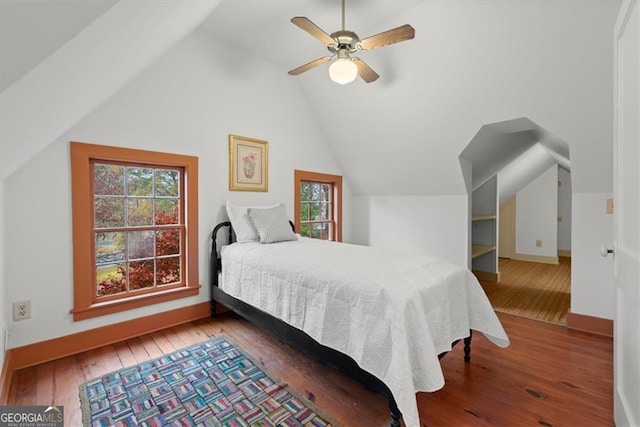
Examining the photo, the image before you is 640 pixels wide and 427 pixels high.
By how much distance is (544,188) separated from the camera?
231 inches

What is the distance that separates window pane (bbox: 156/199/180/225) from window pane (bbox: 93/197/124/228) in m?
0.30

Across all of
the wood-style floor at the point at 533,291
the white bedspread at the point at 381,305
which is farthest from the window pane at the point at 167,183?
the wood-style floor at the point at 533,291

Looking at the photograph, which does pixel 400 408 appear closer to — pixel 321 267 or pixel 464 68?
pixel 321 267

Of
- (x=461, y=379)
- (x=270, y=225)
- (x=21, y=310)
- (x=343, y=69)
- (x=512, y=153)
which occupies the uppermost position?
(x=343, y=69)

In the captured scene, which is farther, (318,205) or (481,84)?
(318,205)

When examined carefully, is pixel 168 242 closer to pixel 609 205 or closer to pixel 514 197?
pixel 609 205

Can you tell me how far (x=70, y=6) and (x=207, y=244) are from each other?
2571 mm

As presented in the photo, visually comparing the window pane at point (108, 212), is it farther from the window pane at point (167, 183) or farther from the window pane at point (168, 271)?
the window pane at point (168, 271)

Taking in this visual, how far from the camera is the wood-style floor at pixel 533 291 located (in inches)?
126

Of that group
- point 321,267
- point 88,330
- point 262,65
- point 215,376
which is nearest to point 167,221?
point 88,330

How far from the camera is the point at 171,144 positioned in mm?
2729

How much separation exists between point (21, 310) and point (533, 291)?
539 cm

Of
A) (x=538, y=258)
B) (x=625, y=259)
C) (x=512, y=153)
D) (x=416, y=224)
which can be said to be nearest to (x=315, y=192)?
(x=416, y=224)

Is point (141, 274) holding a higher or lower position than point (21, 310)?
higher
